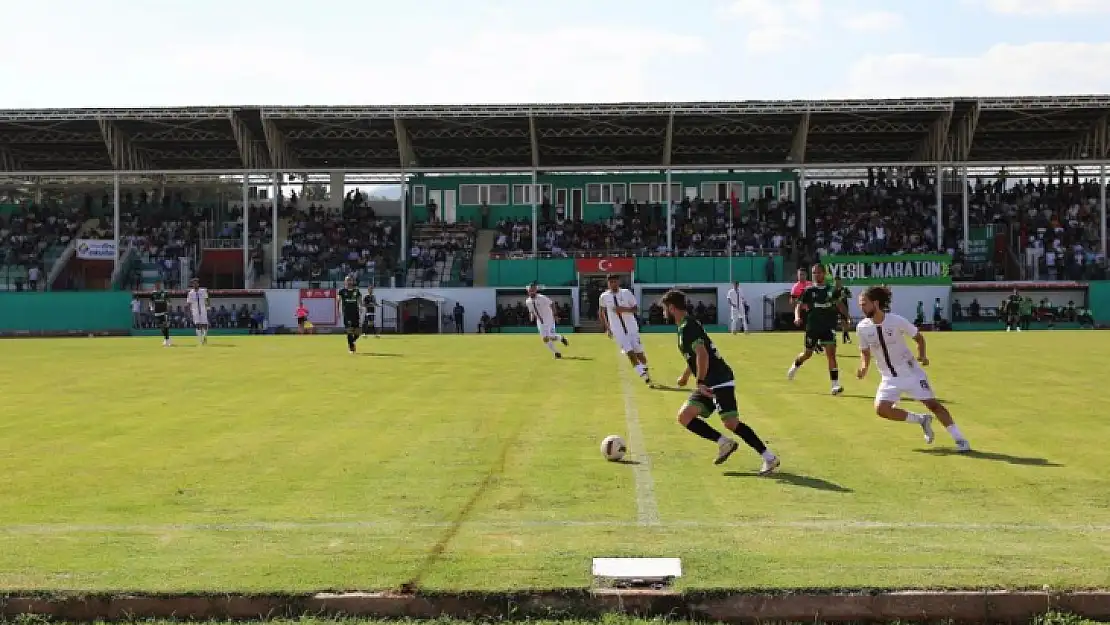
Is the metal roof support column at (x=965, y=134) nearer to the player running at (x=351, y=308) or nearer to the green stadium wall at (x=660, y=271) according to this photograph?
the green stadium wall at (x=660, y=271)

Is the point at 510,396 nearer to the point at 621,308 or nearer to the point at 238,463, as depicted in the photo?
the point at 621,308

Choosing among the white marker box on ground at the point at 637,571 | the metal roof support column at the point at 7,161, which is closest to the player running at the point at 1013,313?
the white marker box on ground at the point at 637,571

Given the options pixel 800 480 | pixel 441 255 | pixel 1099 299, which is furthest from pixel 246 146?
pixel 800 480

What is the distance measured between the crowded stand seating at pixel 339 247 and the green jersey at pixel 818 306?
40.5m

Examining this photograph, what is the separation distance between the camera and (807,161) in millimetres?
69562

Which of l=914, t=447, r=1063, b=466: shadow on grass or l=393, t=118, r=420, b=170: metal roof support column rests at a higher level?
l=393, t=118, r=420, b=170: metal roof support column

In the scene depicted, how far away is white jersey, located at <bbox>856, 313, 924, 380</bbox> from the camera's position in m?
13.5

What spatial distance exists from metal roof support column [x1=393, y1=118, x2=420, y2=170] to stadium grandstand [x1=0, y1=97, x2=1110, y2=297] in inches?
6.3

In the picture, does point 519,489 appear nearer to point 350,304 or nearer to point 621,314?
point 621,314

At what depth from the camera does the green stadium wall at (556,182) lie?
70.2 metres

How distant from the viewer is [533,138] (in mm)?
62844

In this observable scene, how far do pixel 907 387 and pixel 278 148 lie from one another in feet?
183

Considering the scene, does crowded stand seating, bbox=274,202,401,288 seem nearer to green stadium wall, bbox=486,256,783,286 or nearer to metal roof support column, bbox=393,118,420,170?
metal roof support column, bbox=393,118,420,170

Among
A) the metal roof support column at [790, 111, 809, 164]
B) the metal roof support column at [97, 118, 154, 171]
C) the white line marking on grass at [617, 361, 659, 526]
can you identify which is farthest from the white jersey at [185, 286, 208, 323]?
the metal roof support column at [790, 111, 809, 164]
